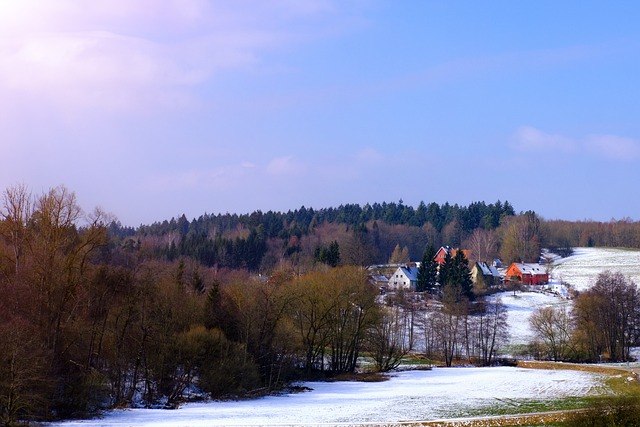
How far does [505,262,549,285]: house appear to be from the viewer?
12500cm

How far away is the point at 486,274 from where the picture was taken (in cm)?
12469

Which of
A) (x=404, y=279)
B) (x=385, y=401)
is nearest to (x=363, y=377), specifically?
(x=385, y=401)

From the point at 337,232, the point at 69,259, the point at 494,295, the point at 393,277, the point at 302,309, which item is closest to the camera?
the point at 69,259

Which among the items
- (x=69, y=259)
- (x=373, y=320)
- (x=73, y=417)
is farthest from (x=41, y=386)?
(x=373, y=320)

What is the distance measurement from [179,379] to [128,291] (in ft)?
22.2

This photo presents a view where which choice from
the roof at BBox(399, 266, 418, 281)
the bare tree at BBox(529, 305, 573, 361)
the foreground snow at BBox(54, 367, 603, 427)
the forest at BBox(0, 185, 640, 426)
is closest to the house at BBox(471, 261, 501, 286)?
the roof at BBox(399, 266, 418, 281)

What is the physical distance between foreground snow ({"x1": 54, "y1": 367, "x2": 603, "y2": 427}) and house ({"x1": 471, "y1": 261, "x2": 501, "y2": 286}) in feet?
193

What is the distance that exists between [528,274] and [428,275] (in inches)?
902

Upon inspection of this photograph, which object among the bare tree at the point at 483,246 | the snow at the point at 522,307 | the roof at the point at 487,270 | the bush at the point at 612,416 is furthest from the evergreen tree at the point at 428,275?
the bush at the point at 612,416

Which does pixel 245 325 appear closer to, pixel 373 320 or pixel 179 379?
pixel 179 379

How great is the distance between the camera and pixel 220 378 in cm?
4241

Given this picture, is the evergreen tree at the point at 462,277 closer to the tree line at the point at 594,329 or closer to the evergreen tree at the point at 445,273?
the evergreen tree at the point at 445,273

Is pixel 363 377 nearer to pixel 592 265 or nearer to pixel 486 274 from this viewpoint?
pixel 486 274

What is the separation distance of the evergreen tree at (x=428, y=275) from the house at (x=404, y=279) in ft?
14.1
